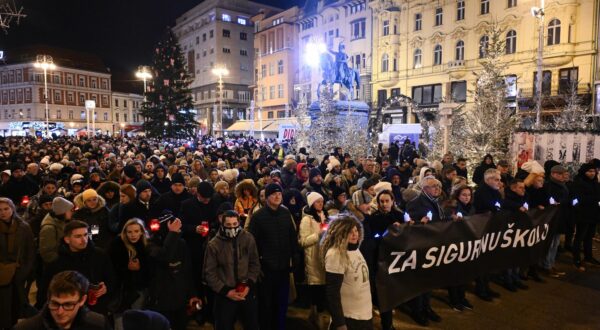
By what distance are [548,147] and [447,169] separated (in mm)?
6795

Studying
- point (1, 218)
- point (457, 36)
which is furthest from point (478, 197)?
point (457, 36)

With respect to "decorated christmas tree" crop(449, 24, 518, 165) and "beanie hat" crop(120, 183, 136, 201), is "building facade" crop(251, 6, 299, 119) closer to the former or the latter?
"decorated christmas tree" crop(449, 24, 518, 165)

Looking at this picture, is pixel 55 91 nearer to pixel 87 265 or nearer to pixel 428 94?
pixel 428 94

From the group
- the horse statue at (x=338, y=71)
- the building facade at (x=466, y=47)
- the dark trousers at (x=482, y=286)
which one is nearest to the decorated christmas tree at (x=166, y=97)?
the horse statue at (x=338, y=71)

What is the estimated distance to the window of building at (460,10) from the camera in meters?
35.8

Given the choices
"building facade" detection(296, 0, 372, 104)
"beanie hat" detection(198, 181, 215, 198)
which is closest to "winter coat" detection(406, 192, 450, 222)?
"beanie hat" detection(198, 181, 215, 198)

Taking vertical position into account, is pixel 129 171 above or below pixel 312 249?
above

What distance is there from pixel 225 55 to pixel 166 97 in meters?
39.6

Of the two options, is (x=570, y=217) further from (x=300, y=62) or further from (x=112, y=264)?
(x=300, y=62)

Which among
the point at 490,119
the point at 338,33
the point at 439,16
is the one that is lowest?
the point at 490,119

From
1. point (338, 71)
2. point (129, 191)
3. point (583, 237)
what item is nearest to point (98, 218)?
point (129, 191)

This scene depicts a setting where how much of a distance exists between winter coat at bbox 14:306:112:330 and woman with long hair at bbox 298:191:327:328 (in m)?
2.78

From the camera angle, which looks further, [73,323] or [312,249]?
[312,249]

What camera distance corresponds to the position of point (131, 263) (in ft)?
13.9
